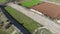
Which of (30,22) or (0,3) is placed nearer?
(30,22)

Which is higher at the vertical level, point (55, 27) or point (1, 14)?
point (55, 27)

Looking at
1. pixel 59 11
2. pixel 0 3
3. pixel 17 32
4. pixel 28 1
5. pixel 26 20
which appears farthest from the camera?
pixel 0 3

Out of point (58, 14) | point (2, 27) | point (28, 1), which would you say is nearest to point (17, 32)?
point (2, 27)

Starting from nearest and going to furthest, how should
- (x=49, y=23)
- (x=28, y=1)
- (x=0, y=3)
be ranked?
(x=49, y=23), (x=28, y=1), (x=0, y=3)

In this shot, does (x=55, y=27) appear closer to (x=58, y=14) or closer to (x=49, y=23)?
(x=49, y=23)

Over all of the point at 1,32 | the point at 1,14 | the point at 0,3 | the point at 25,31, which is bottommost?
the point at 0,3

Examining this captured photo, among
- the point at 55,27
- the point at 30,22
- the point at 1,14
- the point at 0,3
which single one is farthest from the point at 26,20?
the point at 0,3

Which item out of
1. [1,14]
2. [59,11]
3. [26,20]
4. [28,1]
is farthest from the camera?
[28,1]

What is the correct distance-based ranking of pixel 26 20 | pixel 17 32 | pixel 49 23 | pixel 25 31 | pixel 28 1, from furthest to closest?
pixel 28 1, pixel 26 20, pixel 49 23, pixel 25 31, pixel 17 32

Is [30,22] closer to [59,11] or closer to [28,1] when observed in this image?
[59,11]
